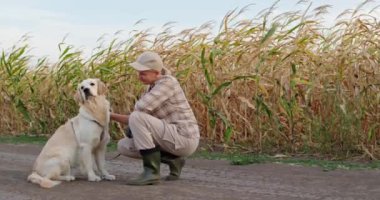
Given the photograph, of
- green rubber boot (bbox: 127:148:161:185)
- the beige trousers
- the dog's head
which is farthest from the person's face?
green rubber boot (bbox: 127:148:161:185)

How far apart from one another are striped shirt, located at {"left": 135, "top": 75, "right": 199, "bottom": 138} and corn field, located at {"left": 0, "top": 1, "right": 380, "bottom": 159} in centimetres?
260

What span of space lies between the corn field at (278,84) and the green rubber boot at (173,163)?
2560 mm

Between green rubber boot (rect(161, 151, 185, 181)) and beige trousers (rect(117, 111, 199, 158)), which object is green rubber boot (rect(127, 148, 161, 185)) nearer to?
beige trousers (rect(117, 111, 199, 158))

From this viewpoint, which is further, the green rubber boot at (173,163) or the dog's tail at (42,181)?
the green rubber boot at (173,163)

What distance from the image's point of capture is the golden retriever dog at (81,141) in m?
6.75

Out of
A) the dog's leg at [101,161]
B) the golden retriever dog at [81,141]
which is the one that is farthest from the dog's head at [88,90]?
the dog's leg at [101,161]

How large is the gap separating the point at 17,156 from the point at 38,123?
3.68 metres

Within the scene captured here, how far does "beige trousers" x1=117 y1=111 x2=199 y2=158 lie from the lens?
647 centimetres

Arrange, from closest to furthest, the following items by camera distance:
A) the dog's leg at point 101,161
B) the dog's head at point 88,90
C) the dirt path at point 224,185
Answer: the dirt path at point 224,185 → the dog's head at point 88,90 → the dog's leg at point 101,161

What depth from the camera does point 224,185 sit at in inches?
264

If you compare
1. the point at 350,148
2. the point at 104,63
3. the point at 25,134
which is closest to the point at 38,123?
the point at 25,134

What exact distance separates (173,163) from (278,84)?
116 inches

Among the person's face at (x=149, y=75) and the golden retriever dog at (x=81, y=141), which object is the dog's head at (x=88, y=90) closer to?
the golden retriever dog at (x=81, y=141)

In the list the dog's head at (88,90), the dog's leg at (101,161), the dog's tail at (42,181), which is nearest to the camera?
the dog's tail at (42,181)
